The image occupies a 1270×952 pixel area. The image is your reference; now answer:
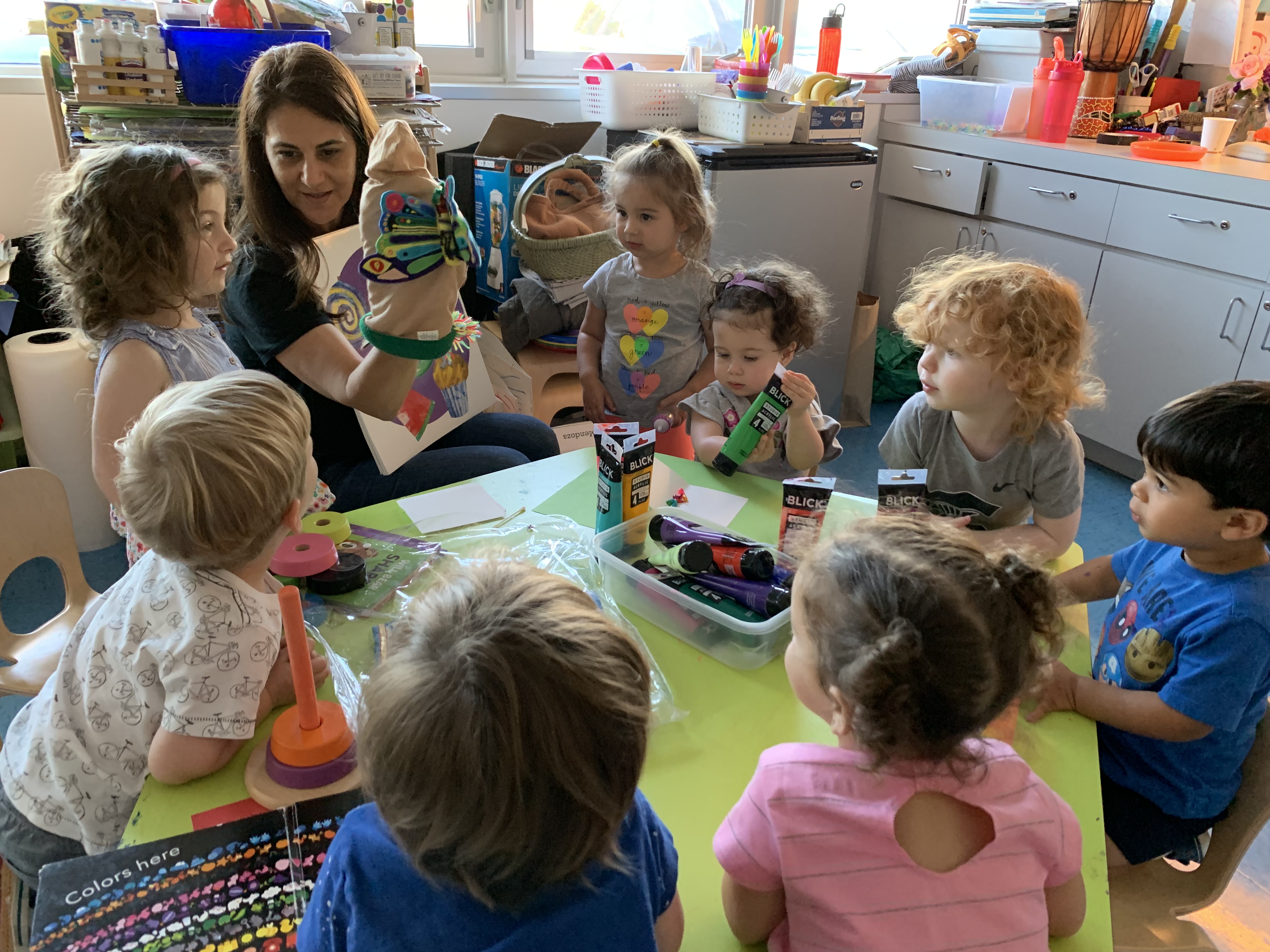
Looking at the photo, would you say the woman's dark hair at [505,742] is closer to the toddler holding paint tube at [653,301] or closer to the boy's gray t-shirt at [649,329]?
the toddler holding paint tube at [653,301]

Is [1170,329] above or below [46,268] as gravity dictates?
below

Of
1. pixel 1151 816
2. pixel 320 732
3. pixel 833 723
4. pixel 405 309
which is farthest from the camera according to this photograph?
pixel 405 309

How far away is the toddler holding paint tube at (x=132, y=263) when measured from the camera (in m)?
1.24

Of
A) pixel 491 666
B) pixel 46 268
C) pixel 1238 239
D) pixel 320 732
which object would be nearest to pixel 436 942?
pixel 491 666

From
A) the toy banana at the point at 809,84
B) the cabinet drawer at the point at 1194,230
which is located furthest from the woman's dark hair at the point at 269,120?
the cabinet drawer at the point at 1194,230

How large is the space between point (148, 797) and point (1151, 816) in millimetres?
1120

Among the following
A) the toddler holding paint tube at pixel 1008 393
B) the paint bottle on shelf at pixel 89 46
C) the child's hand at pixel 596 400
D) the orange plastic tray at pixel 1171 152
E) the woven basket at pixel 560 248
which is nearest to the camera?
the toddler holding paint tube at pixel 1008 393

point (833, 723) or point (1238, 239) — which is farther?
point (1238, 239)

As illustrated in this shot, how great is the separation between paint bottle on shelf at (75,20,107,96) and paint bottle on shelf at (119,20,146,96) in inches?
1.5

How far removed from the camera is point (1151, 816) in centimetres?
109

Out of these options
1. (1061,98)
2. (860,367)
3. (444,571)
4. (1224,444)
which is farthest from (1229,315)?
(444,571)

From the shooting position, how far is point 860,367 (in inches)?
132

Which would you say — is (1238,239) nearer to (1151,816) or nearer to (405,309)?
(1151,816)

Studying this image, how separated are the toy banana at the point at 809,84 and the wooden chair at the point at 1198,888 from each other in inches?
103
